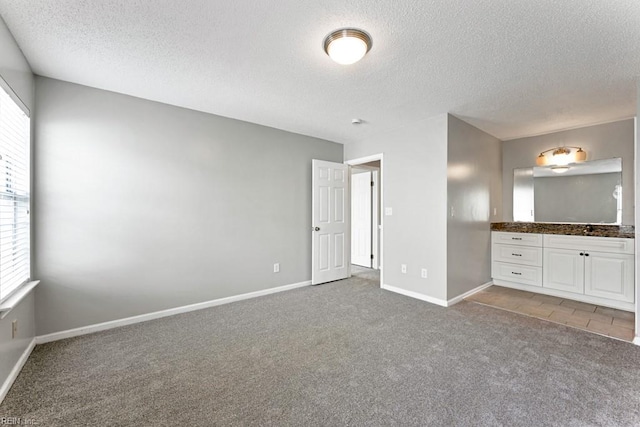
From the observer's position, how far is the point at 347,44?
1.89 m

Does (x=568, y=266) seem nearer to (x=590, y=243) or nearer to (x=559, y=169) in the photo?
(x=590, y=243)

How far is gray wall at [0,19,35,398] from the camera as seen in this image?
1.81 metres

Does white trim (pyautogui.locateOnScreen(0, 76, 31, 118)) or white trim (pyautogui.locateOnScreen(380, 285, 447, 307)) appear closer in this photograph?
white trim (pyautogui.locateOnScreen(0, 76, 31, 118))

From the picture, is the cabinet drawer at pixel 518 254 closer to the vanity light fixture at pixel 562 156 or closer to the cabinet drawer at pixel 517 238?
the cabinet drawer at pixel 517 238

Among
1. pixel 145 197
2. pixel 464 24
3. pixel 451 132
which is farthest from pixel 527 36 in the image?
pixel 145 197

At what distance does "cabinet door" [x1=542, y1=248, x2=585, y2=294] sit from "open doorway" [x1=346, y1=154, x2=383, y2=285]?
2581 mm

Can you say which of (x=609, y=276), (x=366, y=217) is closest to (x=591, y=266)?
(x=609, y=276)

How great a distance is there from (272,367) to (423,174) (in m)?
2.92

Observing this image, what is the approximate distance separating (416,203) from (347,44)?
2.43m

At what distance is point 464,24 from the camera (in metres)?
1.77

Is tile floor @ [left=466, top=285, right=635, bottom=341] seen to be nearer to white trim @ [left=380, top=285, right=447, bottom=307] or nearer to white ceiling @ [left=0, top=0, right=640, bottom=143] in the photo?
white trim @ [left=380, top=285, right=447, bottom=307]

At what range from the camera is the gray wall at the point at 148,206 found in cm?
256

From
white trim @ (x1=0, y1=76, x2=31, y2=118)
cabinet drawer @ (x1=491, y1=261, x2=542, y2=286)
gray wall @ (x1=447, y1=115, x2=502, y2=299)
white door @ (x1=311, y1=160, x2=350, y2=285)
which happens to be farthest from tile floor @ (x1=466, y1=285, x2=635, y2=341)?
white trim @ (x1=0, y1=76, x2=31, y2=118)

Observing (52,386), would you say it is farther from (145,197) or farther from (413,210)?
(413,210)
